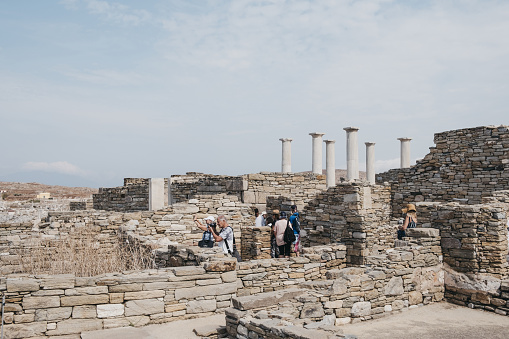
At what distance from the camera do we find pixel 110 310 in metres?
6.96

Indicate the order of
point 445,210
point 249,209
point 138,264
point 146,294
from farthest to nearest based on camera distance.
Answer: point 249,209
point 445,210
point 138,264
point 146,294

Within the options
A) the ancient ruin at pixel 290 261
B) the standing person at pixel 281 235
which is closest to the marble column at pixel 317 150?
the ancient ruin at pixel 290 261

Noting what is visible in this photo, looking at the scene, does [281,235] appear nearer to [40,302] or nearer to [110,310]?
[110,310]

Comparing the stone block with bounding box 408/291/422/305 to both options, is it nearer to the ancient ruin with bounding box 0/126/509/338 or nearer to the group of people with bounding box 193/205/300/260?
the ancient ruin with bounding box 0/126/509/338

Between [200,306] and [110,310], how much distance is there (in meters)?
1.49

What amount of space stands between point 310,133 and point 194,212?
1348cm

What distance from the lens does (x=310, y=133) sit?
85.4 ft

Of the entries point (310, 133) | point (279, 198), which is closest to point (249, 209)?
point (279, 198)

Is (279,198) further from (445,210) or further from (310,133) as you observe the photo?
(310,133)

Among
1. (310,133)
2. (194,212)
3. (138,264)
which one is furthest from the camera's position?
(310,133)

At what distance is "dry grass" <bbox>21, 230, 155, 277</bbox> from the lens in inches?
342

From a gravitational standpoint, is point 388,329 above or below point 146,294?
below

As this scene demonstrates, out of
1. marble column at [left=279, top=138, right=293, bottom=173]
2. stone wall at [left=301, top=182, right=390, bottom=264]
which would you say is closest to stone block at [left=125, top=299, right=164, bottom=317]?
stone wall at [left=301, top=182, right=390, bottom=264]

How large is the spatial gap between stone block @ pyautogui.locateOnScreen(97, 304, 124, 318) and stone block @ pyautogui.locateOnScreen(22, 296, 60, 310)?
0.63 m
